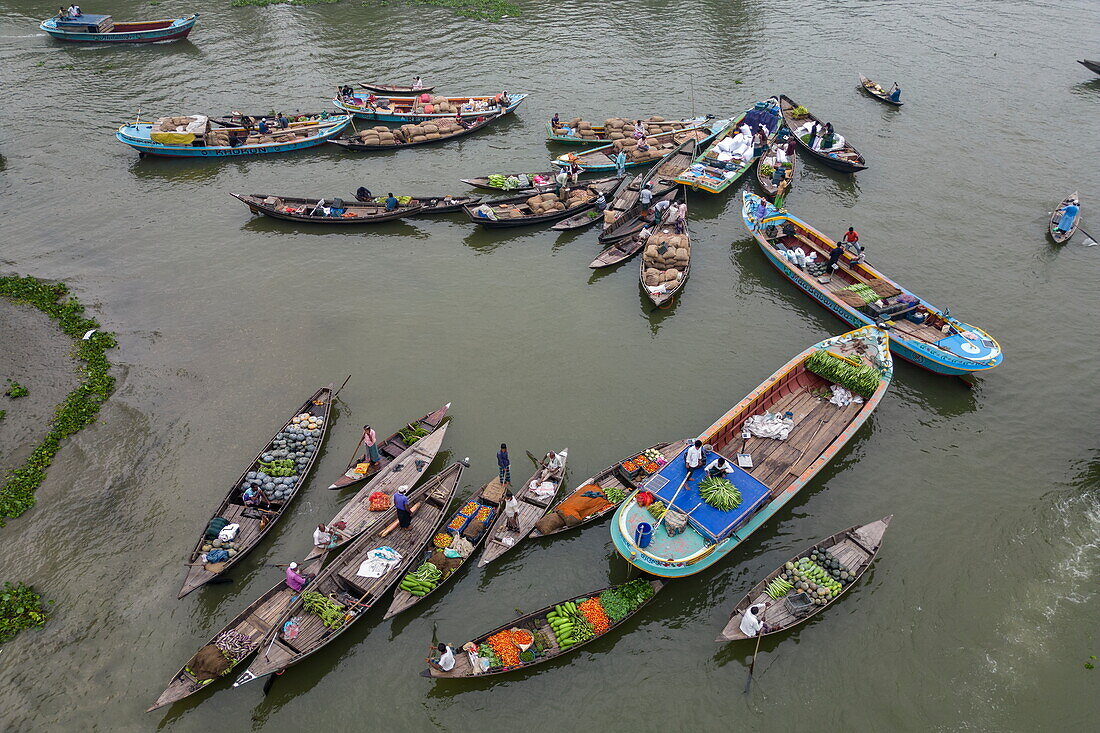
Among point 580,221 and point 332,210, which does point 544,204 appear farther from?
point 332,210

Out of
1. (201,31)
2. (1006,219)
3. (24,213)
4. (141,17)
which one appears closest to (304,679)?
(24,213)

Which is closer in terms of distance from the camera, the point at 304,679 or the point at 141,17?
the point at 304,679

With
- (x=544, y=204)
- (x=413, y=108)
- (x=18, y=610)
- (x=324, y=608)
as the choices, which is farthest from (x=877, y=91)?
(x=18, y=610)

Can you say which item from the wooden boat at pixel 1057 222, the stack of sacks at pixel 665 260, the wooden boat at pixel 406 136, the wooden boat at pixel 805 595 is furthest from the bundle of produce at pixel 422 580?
the wooden boat at pixel 1057 222

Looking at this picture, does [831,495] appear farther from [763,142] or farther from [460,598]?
[763,142]

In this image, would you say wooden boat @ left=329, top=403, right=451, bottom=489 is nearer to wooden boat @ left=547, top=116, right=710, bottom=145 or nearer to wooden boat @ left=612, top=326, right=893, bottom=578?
wooden boat @ left=612, top=326, right=893, bottom=578

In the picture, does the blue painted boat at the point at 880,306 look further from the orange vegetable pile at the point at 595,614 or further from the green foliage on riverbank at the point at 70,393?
the green foliage on riverbank at the point at 70,393
